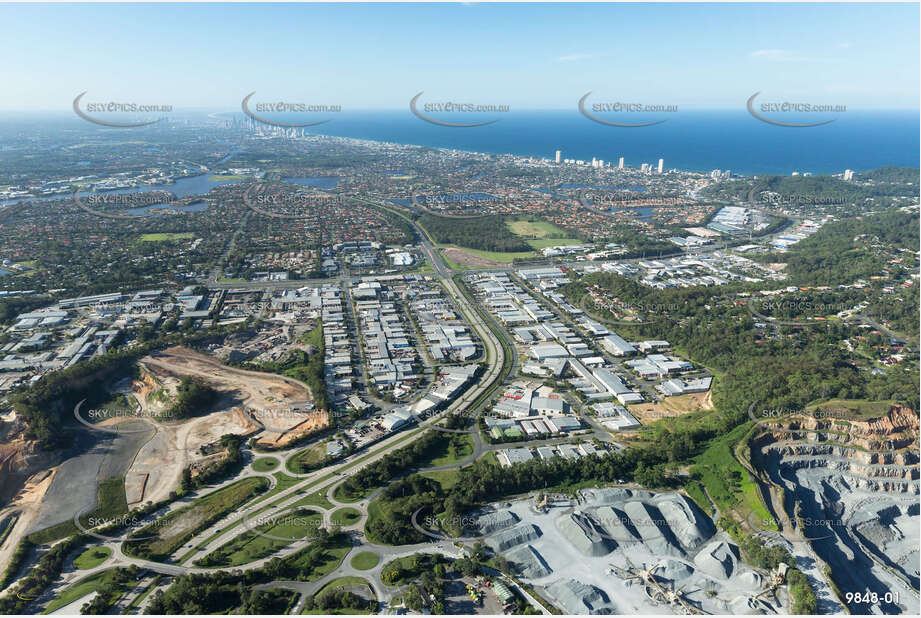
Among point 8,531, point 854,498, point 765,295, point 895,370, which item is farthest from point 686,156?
point 8,531

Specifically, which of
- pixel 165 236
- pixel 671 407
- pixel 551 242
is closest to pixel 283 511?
pixel 671 407

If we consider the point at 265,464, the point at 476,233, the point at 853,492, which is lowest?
the point at 853,492

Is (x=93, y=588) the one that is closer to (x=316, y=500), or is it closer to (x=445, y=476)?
(x=316, y=500)

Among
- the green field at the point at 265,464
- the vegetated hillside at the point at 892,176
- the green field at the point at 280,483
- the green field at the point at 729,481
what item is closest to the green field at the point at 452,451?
the green field at the point at 280,483

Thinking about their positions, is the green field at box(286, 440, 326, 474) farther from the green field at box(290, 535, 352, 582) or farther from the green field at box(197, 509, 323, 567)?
the green field at box(290, 535, 352, 582)

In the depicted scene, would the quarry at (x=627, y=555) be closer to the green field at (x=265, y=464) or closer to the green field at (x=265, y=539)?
the green field at (x=265, y=539)
